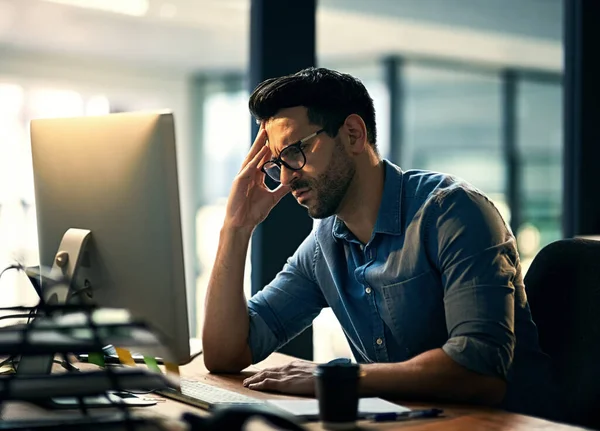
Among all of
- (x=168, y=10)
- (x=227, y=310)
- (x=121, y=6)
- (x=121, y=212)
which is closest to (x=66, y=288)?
(x=121, y=212)

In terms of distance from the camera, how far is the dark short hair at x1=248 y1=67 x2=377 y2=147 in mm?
1828

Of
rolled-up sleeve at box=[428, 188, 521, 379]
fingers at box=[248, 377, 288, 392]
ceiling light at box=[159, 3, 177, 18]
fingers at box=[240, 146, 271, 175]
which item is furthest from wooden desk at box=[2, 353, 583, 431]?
ceiling light at box=[159, 3, 177, 18]

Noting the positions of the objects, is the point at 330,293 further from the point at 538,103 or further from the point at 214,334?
the point at 538,103

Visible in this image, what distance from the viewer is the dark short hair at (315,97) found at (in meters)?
1.83

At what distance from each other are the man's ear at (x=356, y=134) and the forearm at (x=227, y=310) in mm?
316

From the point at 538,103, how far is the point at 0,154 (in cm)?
378

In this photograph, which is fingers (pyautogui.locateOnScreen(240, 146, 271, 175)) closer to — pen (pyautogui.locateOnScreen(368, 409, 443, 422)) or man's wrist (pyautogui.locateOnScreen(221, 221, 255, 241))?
man's wrist (pyautogui.locateOnScreen(221, 221, 255, 241))

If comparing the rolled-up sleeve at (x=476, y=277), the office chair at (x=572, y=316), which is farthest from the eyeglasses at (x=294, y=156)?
the office chair at (x=572, y=316)

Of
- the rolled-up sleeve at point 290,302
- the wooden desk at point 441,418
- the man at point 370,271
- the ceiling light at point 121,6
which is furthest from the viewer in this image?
the ceiling light at point 121,6

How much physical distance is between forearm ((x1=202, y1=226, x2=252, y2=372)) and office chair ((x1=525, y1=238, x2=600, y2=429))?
64 cm

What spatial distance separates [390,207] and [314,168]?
192 mm

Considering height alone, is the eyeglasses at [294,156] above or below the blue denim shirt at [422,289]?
above

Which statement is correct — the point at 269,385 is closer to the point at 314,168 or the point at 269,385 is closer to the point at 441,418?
the point at 441,418

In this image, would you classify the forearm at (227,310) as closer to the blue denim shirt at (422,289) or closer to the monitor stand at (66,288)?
the blue denim shirt at (422,289)
